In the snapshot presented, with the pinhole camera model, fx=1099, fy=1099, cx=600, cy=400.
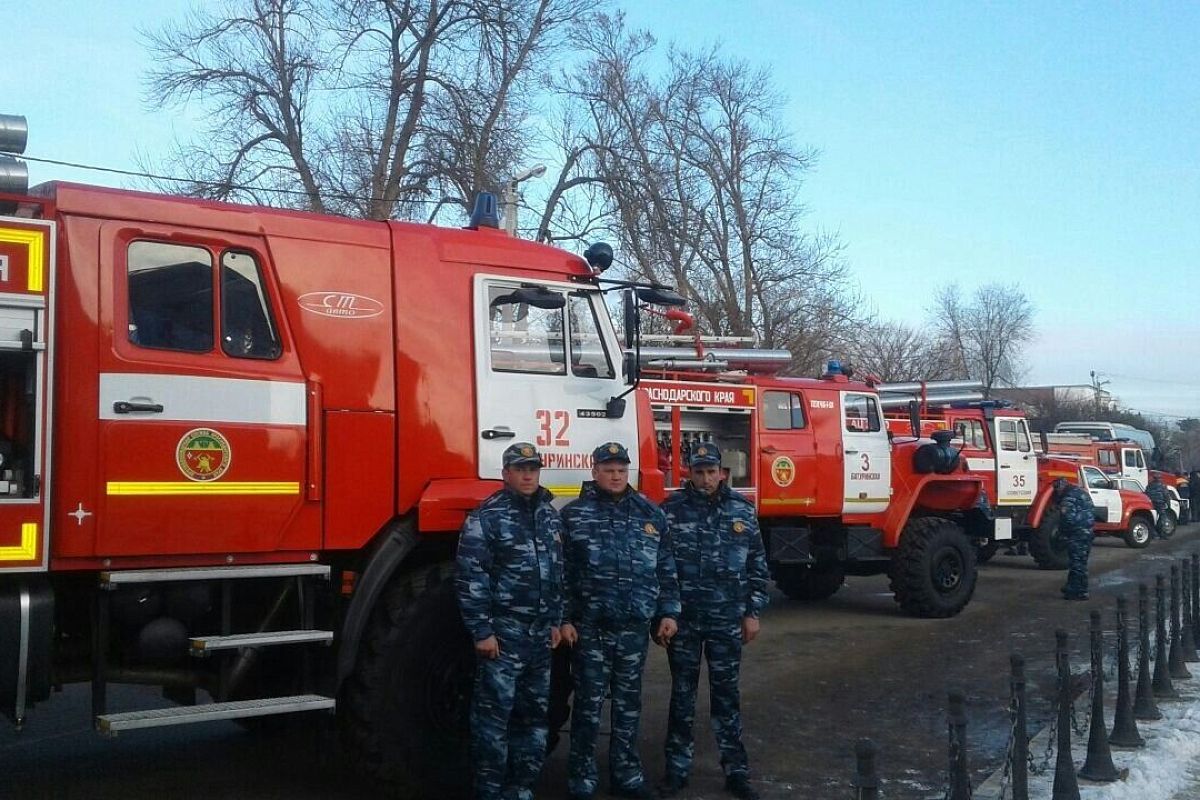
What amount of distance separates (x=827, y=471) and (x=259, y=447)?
27.0 ft

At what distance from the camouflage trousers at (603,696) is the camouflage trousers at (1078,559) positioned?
35.5 ft

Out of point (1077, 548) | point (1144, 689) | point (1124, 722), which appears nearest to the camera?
point (1124, 722)

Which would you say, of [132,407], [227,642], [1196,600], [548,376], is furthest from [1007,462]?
[132,407]

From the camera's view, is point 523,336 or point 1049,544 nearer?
point 523,336

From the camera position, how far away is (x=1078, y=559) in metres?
14.8

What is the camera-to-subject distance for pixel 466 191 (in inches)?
797

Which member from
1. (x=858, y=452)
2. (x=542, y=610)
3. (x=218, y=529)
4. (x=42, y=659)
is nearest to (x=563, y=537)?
(x=542, y=610)

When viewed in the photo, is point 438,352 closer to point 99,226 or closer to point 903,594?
point 99,226

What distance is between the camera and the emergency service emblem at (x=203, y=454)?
4.99 meters

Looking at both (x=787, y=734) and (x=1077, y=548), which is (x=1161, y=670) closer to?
(x=787, y=734)

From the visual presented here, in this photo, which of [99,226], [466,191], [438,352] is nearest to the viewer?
[99,226]

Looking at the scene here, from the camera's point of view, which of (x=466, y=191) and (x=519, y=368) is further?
(x=466, y=191)

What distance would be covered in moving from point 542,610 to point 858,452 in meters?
7.85

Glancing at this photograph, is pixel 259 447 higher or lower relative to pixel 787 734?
higher
